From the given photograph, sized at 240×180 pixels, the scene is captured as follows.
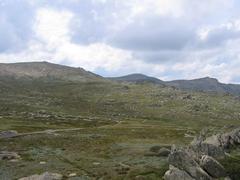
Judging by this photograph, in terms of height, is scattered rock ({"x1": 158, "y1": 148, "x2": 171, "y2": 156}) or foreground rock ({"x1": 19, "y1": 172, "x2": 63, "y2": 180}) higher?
scattered rock ({"x1": 158, "y1": 148, "x2": 171, "y2": 156})

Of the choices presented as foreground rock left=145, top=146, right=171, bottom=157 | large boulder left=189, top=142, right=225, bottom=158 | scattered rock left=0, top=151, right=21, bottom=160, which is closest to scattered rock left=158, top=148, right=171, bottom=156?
foreground rock left=145, top=146, right=171, bottom=157

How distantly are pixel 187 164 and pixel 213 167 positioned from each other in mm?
3898

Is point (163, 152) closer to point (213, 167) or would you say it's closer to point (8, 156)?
point (213, 167)

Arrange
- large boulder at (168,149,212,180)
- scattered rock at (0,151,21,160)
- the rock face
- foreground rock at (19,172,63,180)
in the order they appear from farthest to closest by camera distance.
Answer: scattered rock at (0,151,21,160) < foreground rock at (19,172,63,180) < large boulder at (168,149,212,180) < the rock face

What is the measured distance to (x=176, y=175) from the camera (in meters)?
57.8

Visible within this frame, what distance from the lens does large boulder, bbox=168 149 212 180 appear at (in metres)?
59.0

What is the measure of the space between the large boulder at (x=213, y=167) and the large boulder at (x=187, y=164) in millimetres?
1217

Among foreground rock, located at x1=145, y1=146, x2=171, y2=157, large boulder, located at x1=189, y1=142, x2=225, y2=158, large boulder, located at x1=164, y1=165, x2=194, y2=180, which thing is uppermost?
large boulder, located at x1=189, y1=142, x2=225, y2=158

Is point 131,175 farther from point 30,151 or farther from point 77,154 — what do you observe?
point 30,151

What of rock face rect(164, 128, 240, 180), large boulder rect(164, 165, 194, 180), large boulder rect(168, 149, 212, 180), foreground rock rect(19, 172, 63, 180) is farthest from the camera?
foreground rock rect(19, 172, 63, 180)

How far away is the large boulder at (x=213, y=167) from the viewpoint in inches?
2386

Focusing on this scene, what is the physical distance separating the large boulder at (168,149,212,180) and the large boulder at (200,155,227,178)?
1217 millimetres

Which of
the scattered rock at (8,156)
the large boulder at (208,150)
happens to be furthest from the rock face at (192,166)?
the scattered rock at (8,156)

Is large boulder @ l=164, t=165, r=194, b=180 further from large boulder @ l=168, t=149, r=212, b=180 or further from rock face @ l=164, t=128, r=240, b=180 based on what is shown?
large boulder @ l=168, t=149, r=212, b=180
